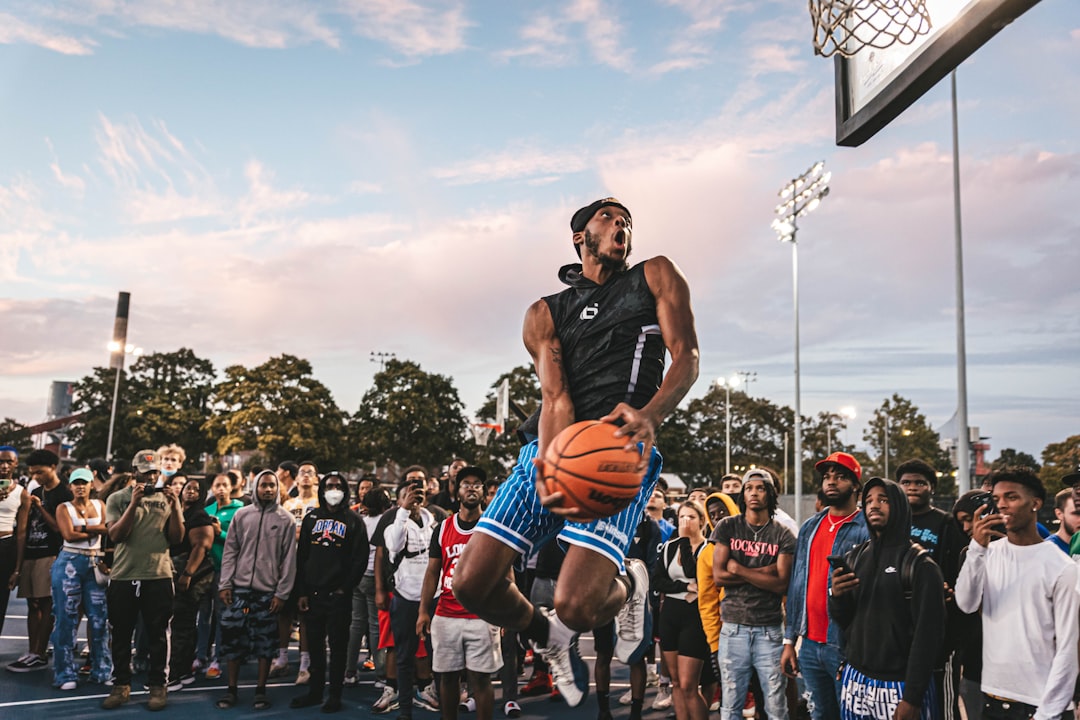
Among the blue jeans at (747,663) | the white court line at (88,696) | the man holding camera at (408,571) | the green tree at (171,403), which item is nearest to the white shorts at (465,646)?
the man holding camera at (408,571)

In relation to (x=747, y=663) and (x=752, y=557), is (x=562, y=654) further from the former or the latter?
(x=752, y=557)

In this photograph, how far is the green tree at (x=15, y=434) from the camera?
79125 millimetres

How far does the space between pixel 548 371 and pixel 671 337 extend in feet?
2.30

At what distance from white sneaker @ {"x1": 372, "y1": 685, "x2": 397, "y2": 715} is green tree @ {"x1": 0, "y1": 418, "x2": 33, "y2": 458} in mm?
84940

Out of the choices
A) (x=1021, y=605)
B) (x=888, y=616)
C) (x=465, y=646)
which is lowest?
(x=465, y=646)

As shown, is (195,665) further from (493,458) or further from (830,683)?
(493,458)

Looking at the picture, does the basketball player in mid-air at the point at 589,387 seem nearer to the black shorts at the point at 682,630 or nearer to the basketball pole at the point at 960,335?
the black shorts at the point at 682,630

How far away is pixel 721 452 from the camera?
68188 millimetres

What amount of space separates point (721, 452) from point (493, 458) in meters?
23.8

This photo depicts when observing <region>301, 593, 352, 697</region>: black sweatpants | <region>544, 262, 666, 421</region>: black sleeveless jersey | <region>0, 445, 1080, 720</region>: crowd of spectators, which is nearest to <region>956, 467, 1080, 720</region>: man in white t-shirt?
<region>0, 445, 1080, 720</region>: crowd of spectators

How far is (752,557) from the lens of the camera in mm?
6781

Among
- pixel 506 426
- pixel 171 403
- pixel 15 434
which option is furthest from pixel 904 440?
pixel 15 434

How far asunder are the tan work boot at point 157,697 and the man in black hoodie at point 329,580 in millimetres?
1276

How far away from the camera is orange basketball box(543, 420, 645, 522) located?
3.51 m
